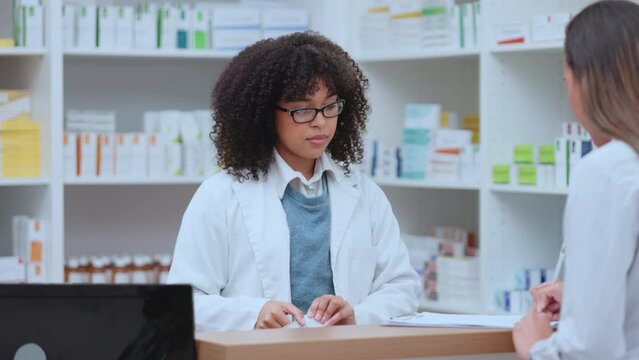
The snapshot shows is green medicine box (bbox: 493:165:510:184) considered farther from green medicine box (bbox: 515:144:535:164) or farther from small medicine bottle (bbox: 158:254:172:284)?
small medicine bottle (bbox: 158:254:172:284)

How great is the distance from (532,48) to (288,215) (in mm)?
1732

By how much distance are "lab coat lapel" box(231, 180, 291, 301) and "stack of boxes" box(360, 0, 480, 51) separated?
6.31 ft

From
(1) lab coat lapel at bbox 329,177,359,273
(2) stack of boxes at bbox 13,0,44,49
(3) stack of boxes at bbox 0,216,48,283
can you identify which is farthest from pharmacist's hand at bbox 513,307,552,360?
(2) stack of boxes at bbox 13,0,44,49

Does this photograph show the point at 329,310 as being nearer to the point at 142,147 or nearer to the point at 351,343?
the point at 351,343

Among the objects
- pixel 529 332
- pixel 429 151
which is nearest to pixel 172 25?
pixel 429 151

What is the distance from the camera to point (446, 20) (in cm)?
412

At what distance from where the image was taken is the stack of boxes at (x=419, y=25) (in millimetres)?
4059

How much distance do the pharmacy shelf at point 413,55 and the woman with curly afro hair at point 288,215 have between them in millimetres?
1629

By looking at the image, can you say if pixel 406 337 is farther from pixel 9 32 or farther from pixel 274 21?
pixel 9 32

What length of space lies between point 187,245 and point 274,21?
2.28m

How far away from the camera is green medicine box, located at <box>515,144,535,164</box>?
3.84 meters

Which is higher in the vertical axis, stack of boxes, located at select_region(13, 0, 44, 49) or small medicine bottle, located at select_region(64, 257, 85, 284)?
stack of boxes, located at select_region(13, 0, 44, 49)

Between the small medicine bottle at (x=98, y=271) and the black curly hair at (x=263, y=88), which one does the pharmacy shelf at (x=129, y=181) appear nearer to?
the small medicine bottle at (x=98, y=271)

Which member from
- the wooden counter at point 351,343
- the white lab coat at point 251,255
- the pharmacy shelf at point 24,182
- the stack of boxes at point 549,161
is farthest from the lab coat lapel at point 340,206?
the pharmacy shelf at point 24,182
